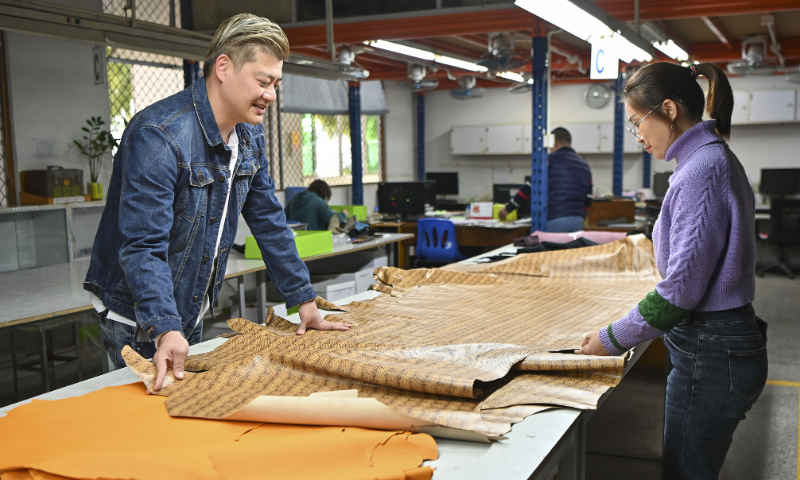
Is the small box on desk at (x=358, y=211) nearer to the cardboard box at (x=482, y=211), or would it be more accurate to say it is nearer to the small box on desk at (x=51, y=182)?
the cardboard box at (x=482, y=211)

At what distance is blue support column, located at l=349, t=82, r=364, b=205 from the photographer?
9.61 meters

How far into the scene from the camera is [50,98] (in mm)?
5871

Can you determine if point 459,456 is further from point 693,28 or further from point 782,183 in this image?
point 782,183

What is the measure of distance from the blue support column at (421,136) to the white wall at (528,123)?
0.32 metres

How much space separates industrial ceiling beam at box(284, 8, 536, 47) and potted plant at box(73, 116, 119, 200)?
2023 millimetres

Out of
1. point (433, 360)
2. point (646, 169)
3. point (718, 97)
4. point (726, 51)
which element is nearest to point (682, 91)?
point (718, 97)

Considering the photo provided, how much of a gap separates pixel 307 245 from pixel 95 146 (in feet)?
8.96

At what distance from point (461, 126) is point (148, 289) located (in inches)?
478

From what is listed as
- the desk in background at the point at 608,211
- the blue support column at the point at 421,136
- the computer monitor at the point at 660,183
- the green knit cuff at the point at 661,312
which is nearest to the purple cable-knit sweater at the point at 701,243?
the green knit cuff at the point at 661,312

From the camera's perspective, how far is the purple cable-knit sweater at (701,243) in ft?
4.97

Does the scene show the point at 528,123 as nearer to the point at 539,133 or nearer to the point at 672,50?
the point at 672,50

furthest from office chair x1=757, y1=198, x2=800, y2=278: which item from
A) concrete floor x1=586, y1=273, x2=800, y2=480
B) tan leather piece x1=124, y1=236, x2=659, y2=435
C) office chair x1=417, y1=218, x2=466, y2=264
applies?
tan leather piece x1=124, y1=236, x2=659, y2=435

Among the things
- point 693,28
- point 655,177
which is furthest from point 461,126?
point 693,28

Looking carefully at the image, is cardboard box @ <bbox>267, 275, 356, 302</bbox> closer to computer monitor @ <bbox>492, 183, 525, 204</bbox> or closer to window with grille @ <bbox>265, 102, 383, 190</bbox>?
window with grille @ <bbox>265, 102, 383, 190</bbox>
